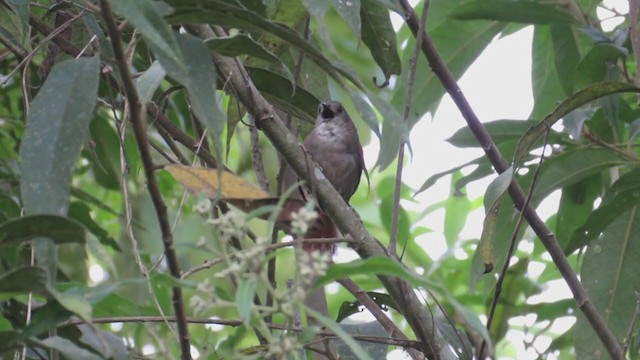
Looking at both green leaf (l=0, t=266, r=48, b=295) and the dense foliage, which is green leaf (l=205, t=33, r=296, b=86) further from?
green leaf (l=0, t=266, r=48, b=295)

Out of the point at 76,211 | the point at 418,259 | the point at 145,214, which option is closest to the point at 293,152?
the point at 76,211

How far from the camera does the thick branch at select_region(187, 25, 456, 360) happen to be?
1636mm

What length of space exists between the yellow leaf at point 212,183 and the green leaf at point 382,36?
814 mm

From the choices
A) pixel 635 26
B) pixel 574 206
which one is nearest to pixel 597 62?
pixel 635 26

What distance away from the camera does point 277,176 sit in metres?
2.42

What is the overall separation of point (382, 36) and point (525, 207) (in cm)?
49

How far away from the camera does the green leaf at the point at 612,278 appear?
230 centimetres

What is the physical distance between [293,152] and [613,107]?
1.00m

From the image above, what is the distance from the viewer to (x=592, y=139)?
2.41 meters

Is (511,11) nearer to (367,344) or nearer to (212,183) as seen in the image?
(367,344)

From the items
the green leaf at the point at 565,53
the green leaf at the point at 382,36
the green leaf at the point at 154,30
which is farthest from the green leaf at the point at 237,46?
the green leaf at the point at 565,53

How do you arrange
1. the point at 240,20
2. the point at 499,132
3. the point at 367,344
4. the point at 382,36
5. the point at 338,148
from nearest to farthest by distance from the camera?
the point at 240,20
the point at 367,344
the point at 382,36
the point at 499,132
the point at 338,148

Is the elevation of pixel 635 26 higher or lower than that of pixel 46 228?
higher

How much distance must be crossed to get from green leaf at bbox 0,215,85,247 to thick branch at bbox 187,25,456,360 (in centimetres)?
44
